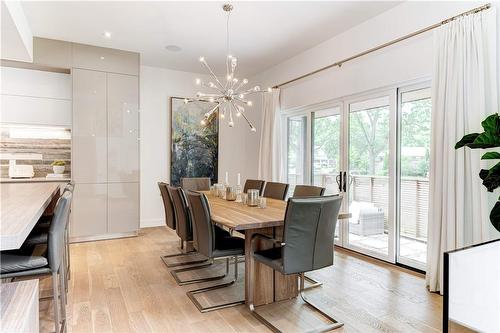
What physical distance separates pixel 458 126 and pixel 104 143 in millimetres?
4651

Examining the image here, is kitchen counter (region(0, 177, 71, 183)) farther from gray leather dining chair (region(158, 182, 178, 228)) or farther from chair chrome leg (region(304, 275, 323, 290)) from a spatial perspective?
chair chrome leg (region(304, 275, 323, 290))

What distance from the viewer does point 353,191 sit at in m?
4.29

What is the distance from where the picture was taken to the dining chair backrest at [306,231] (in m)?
2.18

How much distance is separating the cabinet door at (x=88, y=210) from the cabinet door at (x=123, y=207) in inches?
4.0

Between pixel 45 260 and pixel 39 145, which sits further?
pixel 39 145

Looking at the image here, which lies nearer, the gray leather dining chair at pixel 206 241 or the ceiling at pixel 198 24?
the gray leather dining chair at pixel 206 241

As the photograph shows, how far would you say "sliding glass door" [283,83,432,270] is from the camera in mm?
3525

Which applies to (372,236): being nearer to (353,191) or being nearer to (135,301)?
(353,191)

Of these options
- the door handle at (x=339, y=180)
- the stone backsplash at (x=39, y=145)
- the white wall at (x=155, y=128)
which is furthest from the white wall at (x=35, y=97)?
the door handle at (x=339, y=180)

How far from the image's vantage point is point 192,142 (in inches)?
243

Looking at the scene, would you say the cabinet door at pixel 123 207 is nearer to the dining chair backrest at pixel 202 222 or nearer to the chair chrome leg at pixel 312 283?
the dining chair backrest at pixel 202 222

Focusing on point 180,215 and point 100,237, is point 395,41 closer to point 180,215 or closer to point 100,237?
point 180,215

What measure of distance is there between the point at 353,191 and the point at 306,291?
1.80 m

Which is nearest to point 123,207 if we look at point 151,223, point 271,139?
point 151,223
